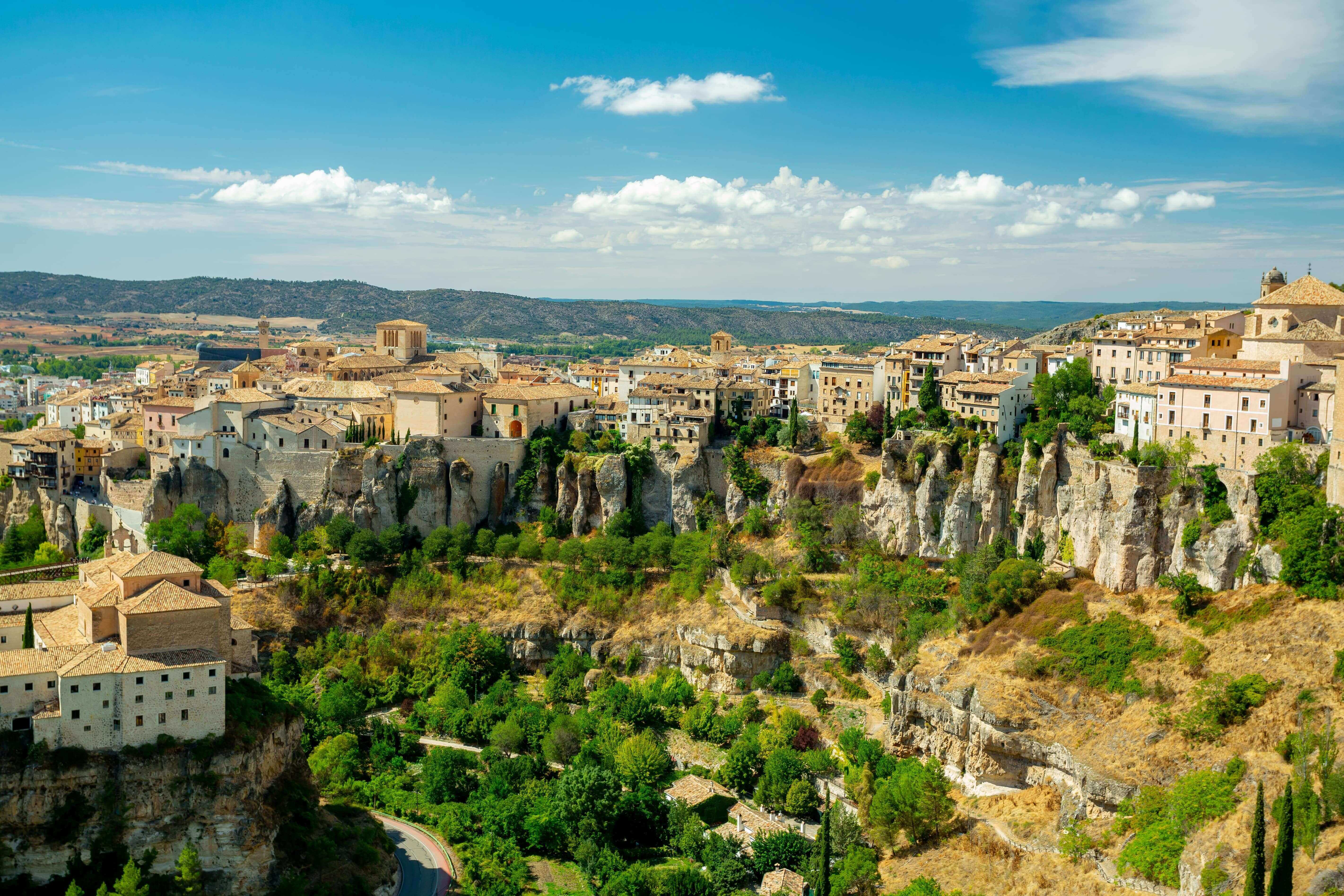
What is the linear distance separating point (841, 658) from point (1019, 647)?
928 cm

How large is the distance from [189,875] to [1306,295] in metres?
54.1

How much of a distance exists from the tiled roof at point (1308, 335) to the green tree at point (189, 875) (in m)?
48.7

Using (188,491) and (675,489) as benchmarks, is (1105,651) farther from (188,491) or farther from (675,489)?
(188,491)

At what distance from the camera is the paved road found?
4094 centimetres

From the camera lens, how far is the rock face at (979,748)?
39.8 m

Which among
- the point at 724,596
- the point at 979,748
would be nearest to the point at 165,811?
the point at 979,748

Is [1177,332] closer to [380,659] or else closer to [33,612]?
[380,659]

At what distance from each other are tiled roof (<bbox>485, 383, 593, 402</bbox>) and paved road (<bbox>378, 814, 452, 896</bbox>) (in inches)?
1164

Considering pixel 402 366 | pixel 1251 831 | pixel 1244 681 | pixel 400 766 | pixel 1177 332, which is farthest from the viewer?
pixel 402 366

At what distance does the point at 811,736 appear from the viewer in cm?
4966

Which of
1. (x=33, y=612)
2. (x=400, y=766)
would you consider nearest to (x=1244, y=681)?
(x=400, y=766)

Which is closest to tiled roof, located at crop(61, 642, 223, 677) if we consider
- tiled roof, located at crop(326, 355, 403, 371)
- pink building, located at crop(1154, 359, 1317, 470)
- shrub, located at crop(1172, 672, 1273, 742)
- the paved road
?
the paved road

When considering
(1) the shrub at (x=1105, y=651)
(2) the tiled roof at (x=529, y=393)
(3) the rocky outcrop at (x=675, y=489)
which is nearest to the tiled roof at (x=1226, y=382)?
(1) the shrub at (x=1105, y=651)

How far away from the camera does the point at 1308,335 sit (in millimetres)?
51562
